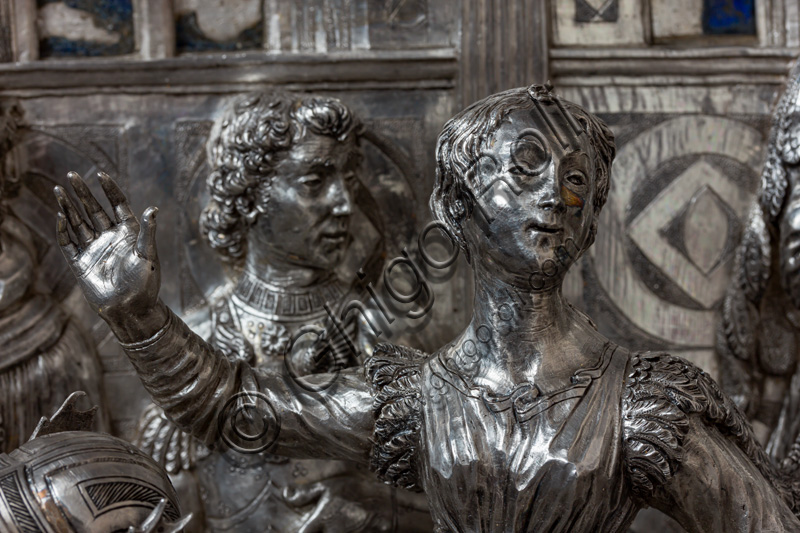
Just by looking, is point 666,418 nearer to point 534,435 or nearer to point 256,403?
point 534,435

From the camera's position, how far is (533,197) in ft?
7.76

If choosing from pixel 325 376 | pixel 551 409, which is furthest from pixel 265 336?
pixel 551 409

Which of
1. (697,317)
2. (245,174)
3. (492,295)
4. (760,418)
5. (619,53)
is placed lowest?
(760,418)

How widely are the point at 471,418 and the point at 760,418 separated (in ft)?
5.34

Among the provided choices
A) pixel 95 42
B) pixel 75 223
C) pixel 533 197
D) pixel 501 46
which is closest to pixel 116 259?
pixel 75 223

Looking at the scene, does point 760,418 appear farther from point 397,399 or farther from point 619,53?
point 397,399

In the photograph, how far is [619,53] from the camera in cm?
367

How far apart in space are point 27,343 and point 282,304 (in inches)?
33.7

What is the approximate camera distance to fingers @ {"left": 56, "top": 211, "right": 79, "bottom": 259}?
94.7 inches

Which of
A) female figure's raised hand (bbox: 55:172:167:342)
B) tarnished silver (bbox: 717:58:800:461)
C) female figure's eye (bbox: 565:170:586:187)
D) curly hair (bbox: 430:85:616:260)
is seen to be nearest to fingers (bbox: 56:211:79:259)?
female figure's raised hand (bbox: 55:172:167:342)

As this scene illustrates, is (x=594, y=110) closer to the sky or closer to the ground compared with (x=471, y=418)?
closer to the sky

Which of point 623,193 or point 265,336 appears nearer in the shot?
point 265,336

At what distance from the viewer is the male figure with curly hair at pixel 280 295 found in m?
3.23

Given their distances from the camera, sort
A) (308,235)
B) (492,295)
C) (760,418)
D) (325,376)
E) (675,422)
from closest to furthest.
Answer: (675,422)
(492,295)
(325,376)
(308,235)
(760,418)
